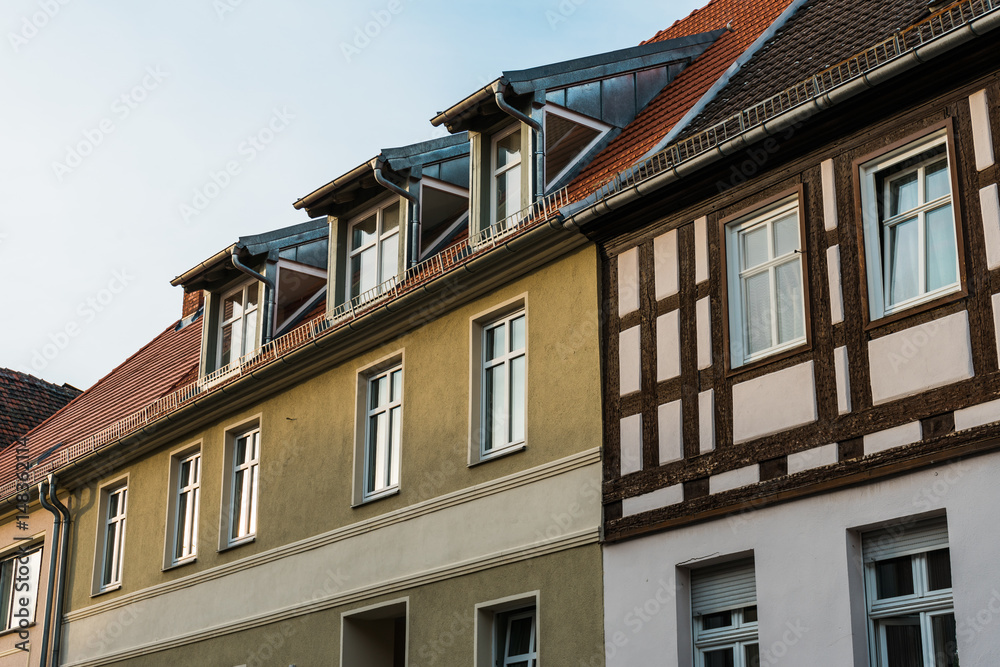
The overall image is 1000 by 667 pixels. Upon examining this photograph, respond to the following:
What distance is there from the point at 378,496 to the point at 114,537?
7251 millimetres

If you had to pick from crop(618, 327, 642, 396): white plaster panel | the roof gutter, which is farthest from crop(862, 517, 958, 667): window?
the roof gutter

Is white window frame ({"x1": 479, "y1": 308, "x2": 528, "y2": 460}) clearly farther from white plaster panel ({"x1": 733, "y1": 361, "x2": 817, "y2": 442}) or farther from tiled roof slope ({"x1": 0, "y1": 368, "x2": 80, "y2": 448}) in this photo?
tiled roof slope ({"x1": 0, "y1": 368, "x2": 80, "y2": 448})

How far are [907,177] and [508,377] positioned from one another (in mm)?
5042

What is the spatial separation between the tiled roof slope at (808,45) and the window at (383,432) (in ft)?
15.0

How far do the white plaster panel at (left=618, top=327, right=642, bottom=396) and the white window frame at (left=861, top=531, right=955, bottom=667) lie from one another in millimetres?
2899

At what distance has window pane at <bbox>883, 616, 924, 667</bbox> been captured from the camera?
10234mm

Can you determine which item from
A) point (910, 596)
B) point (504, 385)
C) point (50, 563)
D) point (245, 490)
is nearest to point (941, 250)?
point (910, 596)

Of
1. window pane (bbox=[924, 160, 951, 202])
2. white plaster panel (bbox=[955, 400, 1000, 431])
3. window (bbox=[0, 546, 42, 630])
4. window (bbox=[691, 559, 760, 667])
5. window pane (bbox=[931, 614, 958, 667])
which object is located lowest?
window pane (bbox=[931, 614, 958, 667])

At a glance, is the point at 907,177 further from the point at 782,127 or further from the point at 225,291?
the point at 225,291

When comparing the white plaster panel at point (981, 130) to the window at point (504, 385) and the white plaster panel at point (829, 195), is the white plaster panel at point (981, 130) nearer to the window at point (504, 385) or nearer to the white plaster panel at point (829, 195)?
the white plaster panel at point (829, 195)

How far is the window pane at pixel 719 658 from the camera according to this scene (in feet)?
38.4

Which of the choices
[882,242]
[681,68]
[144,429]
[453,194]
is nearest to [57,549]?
[144,429]

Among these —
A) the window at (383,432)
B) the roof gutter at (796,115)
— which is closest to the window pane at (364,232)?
the window at (383,432)

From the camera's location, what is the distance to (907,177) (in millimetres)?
11203
